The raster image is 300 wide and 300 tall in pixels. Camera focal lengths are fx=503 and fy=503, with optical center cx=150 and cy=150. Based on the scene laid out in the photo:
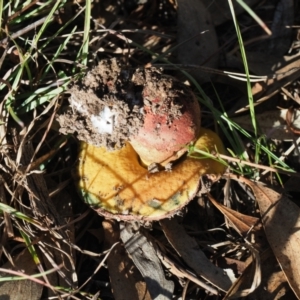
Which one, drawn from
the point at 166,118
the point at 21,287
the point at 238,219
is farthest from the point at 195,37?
the point at 21,287

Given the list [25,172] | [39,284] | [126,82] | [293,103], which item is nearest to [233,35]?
[293,103]

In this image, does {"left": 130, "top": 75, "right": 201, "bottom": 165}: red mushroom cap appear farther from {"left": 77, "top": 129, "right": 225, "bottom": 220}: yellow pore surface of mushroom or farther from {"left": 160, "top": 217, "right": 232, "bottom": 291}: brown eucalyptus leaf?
{"left": 160, "top": 217, "right": 232, "bottom": 291}: brown eucalyptus leaf

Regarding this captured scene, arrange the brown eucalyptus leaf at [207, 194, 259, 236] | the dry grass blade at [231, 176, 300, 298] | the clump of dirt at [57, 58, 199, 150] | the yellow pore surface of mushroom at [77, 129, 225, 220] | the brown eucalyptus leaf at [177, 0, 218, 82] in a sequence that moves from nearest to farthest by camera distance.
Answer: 1. the clump of dirt at [57, 58, 199, 150]
2. the yellow pore surface of mushroom at [77, 129, 225, 220]
3. the dry grass blade at [231, 176, 300, 298]
4. the brown eucalyptus leaf at [207, 194, 259, 236]
5. the brown eucalyptus leaf at [177, 0, 218, 82]

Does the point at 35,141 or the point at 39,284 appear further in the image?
the point at 35,141

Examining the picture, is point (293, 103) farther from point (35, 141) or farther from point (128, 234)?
point (35, 141)

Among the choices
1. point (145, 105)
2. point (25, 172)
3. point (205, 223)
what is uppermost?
point (145, 105)

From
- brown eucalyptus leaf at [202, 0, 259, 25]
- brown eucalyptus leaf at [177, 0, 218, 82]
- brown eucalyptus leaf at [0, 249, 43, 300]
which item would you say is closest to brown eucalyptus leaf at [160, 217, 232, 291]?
brown eucalyptus leaf at [0, 249, 43, 300]

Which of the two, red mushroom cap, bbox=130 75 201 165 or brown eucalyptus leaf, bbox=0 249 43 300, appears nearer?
red mushroom cap, bbox=130 75 201 165
